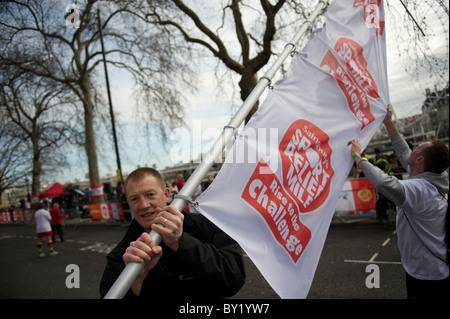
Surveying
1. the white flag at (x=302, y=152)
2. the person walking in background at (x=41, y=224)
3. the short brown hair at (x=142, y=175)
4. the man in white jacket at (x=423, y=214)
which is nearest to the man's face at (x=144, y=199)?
the short brown hair at (x=142, y=175)

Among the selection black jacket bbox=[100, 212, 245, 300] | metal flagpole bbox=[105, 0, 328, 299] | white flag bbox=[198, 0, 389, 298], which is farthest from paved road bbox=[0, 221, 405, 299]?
white flag bbox=[198, 0, 389, 298]

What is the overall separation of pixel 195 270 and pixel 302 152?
91 centimetres

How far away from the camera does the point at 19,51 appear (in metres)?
2.65

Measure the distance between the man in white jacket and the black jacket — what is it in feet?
3.76

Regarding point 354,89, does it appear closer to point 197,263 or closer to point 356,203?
point 197,263

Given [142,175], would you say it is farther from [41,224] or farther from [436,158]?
[41,224]

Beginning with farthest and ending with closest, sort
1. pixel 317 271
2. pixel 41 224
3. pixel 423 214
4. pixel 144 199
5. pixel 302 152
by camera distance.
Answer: pixel 41 224
pixel 317 271
pixel 423 214
pixel 302 152
pixel 144 199

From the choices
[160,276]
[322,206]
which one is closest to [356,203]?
[322,206]

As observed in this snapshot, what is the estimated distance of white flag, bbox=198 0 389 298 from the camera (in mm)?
1440

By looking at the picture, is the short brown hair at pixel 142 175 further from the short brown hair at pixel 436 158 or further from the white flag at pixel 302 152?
the short brown hair at pixel 436 158

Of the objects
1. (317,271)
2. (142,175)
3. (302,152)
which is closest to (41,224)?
(317,271)

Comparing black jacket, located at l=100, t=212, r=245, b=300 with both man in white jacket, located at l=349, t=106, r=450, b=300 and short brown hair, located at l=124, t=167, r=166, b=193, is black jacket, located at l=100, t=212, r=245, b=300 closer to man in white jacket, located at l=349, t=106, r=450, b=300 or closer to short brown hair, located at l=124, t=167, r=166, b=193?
short brown hair, located at l=124, t=167, r=166, b=193

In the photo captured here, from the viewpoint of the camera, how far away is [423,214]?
86.0 inches
